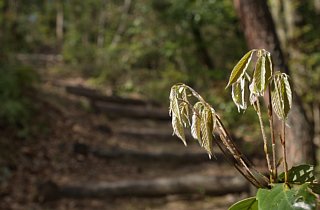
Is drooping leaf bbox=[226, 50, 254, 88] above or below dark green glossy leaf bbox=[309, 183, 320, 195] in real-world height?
above

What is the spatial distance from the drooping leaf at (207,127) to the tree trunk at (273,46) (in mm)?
2995

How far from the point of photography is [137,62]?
1205cm

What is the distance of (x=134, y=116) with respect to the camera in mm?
8672

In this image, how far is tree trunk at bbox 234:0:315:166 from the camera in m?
3.55

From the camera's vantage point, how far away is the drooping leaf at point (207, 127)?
74 centimetres

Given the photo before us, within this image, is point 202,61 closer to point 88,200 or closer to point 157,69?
point 157,69

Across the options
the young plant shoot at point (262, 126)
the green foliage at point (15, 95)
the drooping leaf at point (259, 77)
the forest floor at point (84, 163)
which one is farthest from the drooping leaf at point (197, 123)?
the green foliage at point (15, 95)

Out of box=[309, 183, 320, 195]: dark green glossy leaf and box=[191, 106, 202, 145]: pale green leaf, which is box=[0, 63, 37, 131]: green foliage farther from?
box=[309, 183, 320, 195]: dark green glossy leaf

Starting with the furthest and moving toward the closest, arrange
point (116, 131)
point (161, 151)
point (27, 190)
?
point (116, 131) → point (161, 151) → point (27, 190)

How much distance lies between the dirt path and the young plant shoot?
421cm

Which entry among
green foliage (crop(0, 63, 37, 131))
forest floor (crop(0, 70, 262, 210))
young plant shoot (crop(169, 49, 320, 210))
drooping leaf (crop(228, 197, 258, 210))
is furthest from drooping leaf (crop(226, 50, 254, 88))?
green foliage (crop(0, 63, 37, 131))

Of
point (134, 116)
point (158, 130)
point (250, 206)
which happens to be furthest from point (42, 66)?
point (250, 206)

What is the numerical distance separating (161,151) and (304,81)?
98.9 inches

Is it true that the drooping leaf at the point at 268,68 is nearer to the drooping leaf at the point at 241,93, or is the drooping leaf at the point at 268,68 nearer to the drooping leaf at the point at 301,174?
the drooping leaf at the point at 241,93
